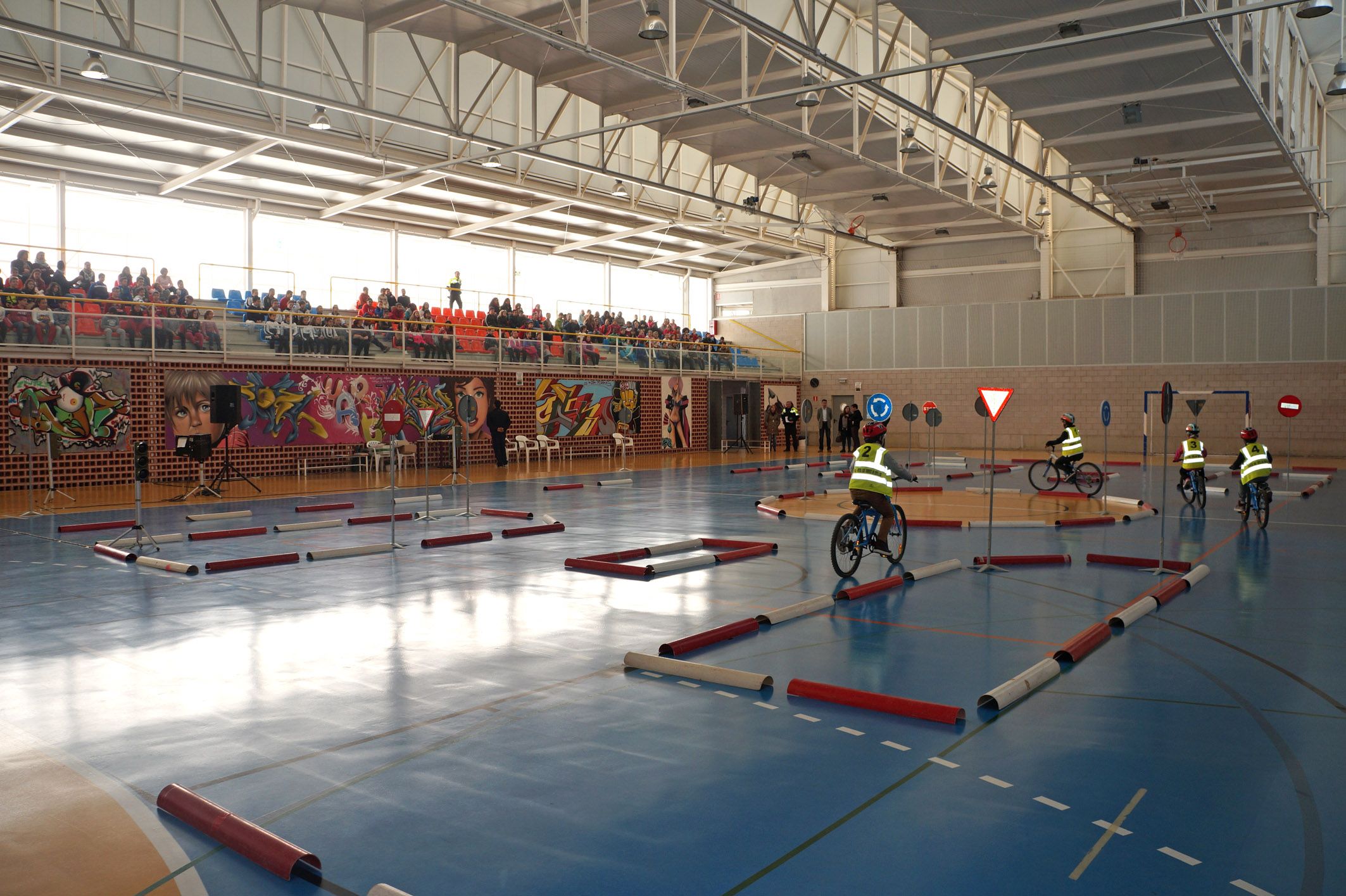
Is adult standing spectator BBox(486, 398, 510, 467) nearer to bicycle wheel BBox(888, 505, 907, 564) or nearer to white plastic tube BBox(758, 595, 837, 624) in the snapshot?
bicycle wheel BBox(888, 505, 907, 564)

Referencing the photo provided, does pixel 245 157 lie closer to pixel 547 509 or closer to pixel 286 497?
pixel 286 497

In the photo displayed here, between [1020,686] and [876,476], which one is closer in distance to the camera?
[1020,686]

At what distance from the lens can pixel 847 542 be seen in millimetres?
12102

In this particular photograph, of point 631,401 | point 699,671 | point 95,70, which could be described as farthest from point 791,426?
point 699,671

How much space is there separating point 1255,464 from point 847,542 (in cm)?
927

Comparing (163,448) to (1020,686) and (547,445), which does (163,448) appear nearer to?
(547,445)

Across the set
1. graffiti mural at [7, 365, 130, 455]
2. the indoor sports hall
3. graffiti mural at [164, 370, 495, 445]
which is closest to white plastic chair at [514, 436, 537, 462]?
the indoor sports hall

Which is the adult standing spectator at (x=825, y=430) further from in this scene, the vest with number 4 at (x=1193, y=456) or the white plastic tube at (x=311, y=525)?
the white plastic tube at (x=311, y=525)

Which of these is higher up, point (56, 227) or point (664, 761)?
point (56, 227)

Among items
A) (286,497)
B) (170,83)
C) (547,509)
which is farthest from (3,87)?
(547,509)

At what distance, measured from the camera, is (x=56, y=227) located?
96.9ft

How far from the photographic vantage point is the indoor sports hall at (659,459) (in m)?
5.04

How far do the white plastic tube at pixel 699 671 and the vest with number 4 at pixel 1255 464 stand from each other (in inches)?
522

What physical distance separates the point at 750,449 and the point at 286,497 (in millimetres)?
24244
